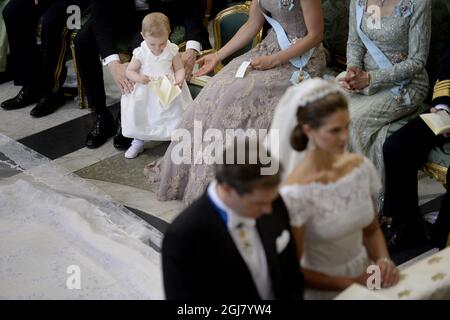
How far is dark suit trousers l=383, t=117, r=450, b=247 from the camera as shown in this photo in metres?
3.38

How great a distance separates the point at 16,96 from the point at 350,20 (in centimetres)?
274

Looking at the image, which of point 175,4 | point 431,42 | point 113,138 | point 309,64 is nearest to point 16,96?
point 113,138

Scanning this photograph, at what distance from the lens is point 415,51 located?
11.5ft

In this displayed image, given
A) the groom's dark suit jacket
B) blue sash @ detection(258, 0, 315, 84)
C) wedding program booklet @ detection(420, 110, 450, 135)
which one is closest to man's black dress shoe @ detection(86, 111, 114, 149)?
blue sash @ detection(258, 0, 315, 84)

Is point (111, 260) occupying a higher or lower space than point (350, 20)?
lower

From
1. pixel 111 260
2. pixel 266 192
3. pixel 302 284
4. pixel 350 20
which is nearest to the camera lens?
pixel 266 192

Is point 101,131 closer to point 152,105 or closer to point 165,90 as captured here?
point 152,105

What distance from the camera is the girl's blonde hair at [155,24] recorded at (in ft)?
13.3

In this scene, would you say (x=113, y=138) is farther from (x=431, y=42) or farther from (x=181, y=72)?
(x=431, y=42)

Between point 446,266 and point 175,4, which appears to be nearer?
point 446,266

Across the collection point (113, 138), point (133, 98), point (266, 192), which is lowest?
point (113, 138)

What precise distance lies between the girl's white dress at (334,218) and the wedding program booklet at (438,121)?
1112mm

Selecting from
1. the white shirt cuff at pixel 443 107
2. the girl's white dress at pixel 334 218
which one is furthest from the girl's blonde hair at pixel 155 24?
the girl's white dress at pixel 334 218

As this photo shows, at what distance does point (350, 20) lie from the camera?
3.75 metres
